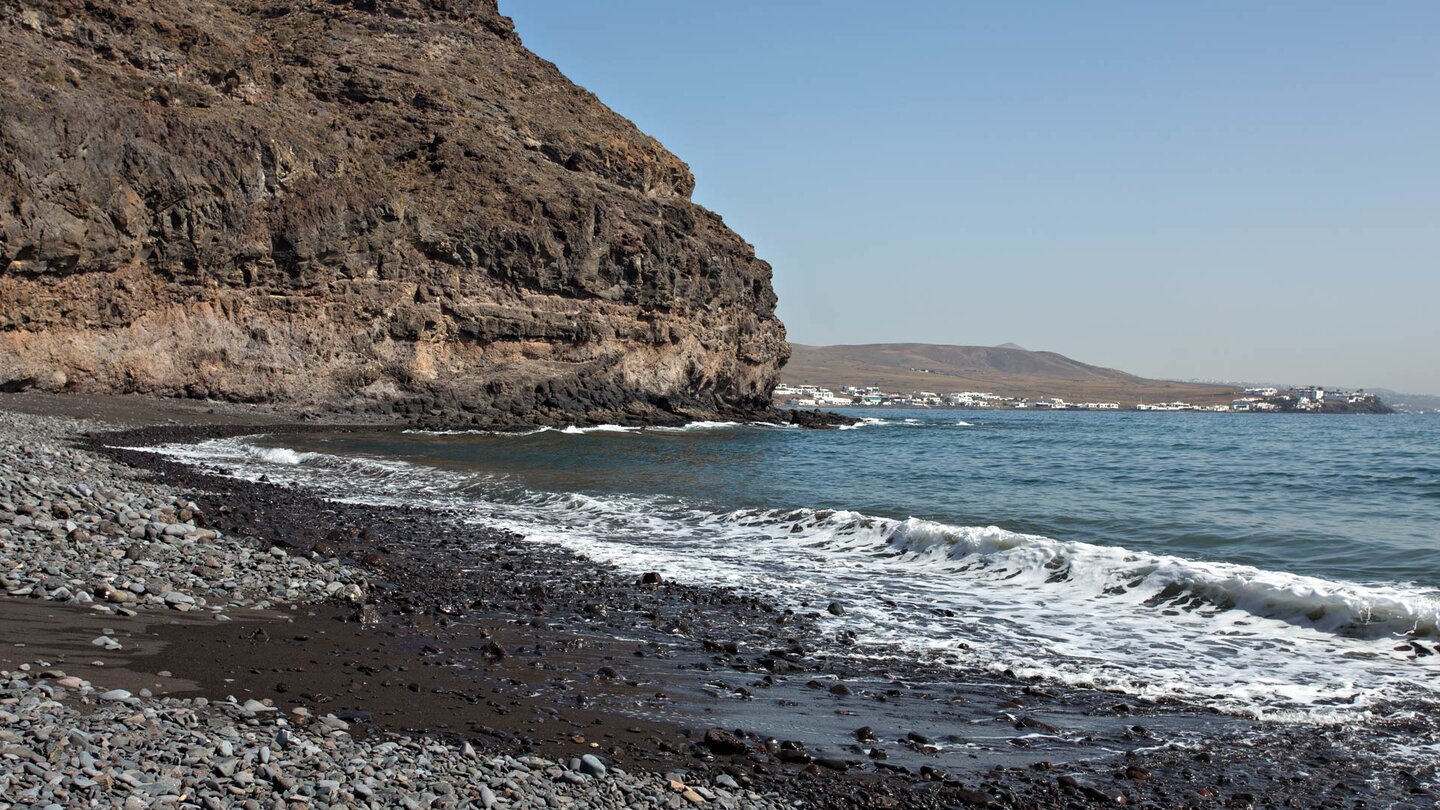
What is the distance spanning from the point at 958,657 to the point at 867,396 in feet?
519

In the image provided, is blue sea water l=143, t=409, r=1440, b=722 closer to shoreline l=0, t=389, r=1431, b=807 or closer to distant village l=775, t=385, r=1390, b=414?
shoreline l=0, t=389, r=1431, b=807

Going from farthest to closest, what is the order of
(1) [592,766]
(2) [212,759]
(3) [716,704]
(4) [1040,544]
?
1. (4) [1040,544]
2. (3) [716,704]
3. (1) [592,766]
4. (2) [212,759]

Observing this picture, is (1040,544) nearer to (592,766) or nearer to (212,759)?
(592,766)

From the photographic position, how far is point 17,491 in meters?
10.8

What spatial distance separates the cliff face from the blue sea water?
1065cm

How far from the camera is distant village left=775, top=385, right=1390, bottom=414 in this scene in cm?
13762

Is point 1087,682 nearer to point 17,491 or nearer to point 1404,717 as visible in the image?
point 1404,717

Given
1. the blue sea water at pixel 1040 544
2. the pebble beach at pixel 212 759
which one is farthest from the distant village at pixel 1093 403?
the pebble beach at pixel 212 759

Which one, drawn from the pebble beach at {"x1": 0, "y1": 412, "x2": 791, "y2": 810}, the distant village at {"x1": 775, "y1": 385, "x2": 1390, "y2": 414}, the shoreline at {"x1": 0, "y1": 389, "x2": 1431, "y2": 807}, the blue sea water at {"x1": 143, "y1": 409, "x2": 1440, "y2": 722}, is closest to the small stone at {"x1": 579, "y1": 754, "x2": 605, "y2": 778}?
the pebble beach at {"x1": 0, "y1": 412, "x2": 791, "y2": 810}

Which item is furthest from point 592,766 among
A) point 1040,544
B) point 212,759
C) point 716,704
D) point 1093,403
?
point 1093,403


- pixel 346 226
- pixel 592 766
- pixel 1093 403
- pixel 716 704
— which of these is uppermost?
pixel 346 226

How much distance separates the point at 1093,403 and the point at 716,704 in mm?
176983

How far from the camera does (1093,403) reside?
171 m

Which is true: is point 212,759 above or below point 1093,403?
below
